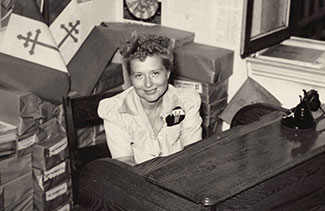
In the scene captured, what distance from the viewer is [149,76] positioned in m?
3.07

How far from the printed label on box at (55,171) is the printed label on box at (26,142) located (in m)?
0.22

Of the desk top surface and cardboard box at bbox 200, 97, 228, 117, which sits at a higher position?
the desk top surface

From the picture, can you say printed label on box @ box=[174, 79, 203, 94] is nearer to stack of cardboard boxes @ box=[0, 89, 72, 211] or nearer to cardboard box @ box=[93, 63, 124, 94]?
cardboard box @ box=[93, 63, 124, 94]

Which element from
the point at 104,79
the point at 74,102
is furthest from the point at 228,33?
the point at 74,102

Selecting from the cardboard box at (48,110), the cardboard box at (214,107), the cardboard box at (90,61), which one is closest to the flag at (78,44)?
the cardboard box at (90,61)

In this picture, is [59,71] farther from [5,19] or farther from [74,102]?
[74,102]

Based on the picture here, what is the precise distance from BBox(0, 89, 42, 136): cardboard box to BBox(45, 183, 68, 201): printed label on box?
465 mm

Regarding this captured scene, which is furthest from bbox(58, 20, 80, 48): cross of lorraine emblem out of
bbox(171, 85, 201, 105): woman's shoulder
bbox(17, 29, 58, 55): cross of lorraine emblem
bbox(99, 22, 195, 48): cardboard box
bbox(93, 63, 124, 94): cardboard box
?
bbox(171, 85, 201, 105): woman's shoulder

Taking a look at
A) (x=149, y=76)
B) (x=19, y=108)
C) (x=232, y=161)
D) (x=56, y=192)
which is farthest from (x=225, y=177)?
(x=56, y=192)

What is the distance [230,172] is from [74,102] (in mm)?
942

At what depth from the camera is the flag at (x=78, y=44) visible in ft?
13.4

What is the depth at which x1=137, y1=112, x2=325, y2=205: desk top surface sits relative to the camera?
239 centimetres

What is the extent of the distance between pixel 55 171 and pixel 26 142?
32cm

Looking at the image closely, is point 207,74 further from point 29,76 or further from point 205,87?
point 29,76
